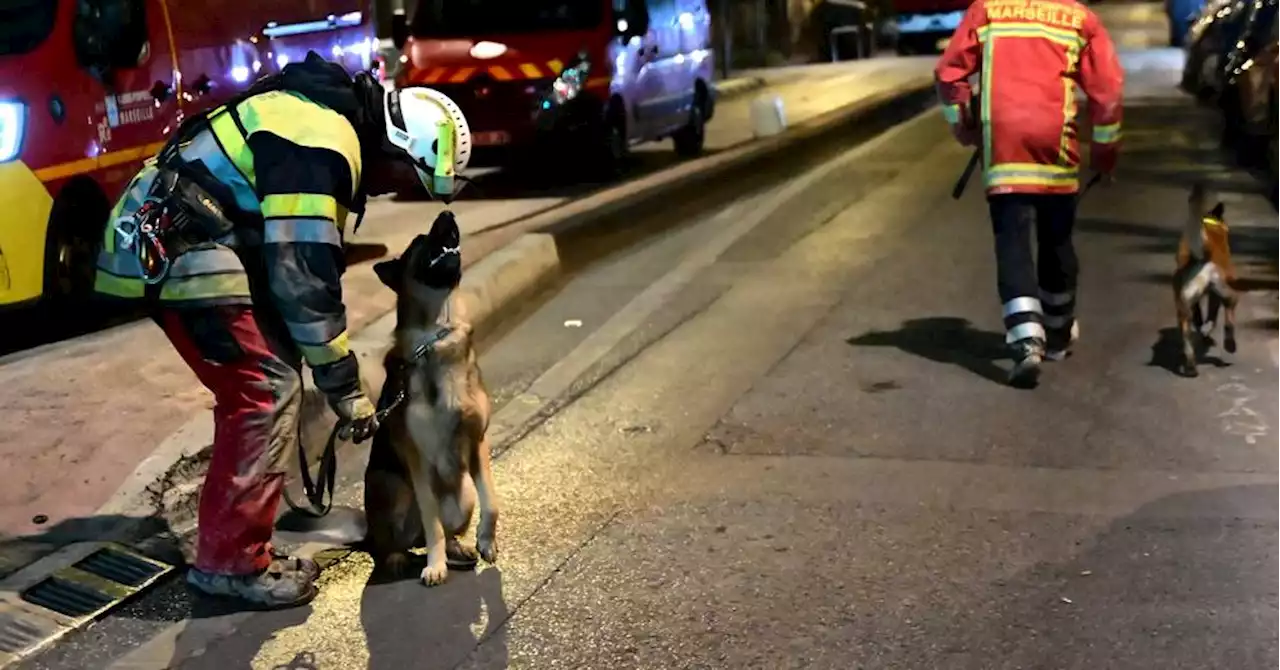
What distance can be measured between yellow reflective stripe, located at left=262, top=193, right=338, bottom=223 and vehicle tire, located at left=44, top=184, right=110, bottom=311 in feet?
14.8

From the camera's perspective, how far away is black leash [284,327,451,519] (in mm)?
4359

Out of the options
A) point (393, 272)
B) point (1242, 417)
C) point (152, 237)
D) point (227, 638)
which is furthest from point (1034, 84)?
point (227, 638)

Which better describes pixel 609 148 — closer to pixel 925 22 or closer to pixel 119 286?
pixel 119 286

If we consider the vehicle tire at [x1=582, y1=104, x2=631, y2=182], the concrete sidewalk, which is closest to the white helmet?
the concrete sidewalk

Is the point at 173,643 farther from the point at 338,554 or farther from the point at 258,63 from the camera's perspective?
the point at 258,63

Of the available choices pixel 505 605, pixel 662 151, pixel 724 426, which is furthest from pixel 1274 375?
pixel 662 151

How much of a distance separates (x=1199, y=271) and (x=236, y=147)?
429cm

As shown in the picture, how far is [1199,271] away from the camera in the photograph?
21.3 feet

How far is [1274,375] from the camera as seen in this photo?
6543 millimetres

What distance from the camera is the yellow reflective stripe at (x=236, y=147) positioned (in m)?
4.20

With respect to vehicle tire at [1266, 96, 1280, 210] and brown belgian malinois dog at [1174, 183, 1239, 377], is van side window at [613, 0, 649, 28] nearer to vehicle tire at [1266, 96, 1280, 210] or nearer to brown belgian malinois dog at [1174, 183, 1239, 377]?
vehicle tire at [1266, 96, 1280, 210]

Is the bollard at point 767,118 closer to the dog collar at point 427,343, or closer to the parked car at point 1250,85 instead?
the parked car at point 1250,85

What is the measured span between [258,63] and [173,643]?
699cm

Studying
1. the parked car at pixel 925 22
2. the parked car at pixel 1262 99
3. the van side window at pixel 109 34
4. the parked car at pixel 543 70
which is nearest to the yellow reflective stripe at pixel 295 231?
the van side window at pixel 109 34
